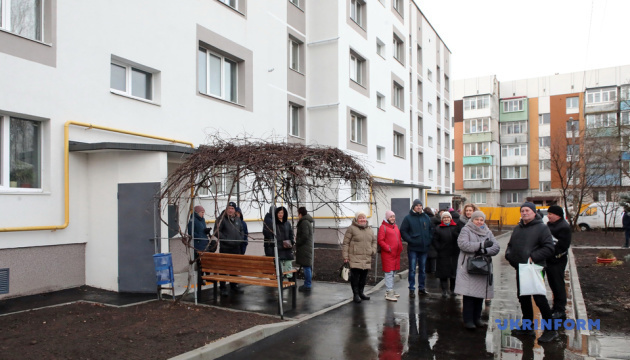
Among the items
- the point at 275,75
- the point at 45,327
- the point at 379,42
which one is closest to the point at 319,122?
the point at 275,75

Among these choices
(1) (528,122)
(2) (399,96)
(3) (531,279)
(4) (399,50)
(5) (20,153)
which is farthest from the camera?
(1) (528,122)

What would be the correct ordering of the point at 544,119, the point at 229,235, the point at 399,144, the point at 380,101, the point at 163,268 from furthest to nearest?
the point at 544,119 → the point at 399,144 → the point at 380,101 → the point at 229,235 → the point at 163,268

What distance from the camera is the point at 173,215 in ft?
32.5

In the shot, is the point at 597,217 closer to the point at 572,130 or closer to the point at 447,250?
the point at 572,130

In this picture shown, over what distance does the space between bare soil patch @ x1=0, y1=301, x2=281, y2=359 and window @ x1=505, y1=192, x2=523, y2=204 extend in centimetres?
5617

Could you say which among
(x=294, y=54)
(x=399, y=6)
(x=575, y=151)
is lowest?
(x=575, y=151)

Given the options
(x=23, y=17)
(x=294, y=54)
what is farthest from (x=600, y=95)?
(x=23, y=17)

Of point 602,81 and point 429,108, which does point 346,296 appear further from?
point 602,81

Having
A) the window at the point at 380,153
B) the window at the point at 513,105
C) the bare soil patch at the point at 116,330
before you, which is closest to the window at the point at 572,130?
the window at the point at 513,105

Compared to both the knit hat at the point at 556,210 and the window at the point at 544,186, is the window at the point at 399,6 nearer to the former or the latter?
the knit hat at the point at 556,210

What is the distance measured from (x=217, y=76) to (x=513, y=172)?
51.5 m

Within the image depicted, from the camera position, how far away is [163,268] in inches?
321

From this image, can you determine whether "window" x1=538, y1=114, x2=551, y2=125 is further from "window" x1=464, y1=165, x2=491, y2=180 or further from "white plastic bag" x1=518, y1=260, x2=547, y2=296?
"white plastic bag" x1=518, y1=260, x2=547, y2=296

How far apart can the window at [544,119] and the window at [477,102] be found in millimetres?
7101
